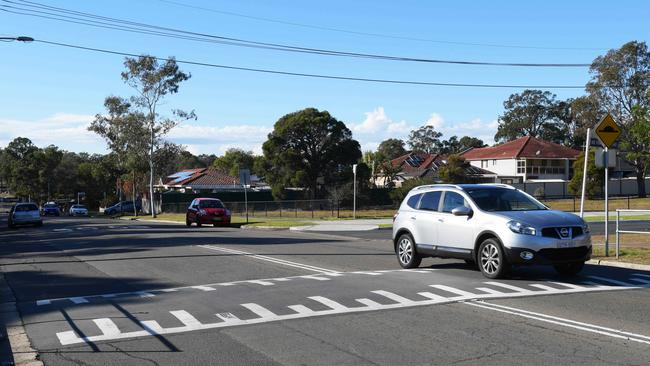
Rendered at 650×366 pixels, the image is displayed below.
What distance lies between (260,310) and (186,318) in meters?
1.03

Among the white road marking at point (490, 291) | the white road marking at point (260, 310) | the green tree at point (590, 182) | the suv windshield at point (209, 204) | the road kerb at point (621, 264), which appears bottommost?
the white road marking at point (260, 310)

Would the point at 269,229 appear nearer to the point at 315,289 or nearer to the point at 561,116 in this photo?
the point at 315,289

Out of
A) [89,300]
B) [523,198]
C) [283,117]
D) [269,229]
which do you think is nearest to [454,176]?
[283,117]

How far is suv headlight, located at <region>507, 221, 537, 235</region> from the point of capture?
37.1 feet

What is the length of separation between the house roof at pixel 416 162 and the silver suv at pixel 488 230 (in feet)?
233

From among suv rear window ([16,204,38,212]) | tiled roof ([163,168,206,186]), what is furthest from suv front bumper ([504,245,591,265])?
tiled roof ([163,168,206,186])

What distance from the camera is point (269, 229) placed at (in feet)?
106

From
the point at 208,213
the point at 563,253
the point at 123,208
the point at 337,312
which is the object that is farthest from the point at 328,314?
the point at 123,208

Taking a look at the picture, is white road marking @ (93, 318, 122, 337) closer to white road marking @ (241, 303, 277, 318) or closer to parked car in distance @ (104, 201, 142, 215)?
white road marking @ (241, 303, 277, 318)

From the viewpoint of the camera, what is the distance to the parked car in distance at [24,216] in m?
39.8

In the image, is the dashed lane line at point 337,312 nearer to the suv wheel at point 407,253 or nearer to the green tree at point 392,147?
the suv wheel at point 407,253

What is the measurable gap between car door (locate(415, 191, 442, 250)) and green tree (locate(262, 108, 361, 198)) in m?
45.9

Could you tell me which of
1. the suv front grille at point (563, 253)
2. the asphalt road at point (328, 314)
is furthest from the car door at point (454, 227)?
the suv front grille at point (563, 253)

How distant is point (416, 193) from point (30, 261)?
10.6 metres
